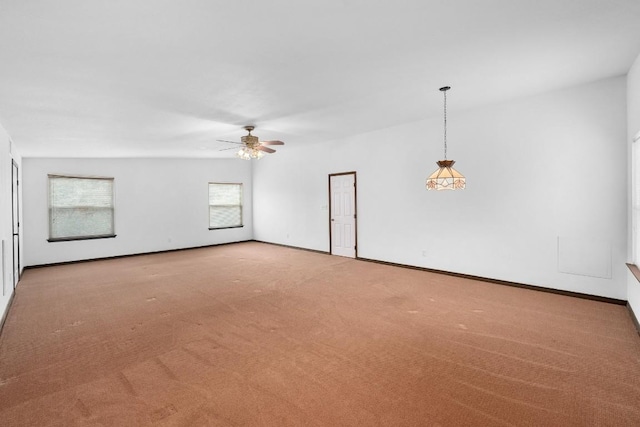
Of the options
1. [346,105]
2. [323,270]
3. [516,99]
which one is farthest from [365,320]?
[516,99]

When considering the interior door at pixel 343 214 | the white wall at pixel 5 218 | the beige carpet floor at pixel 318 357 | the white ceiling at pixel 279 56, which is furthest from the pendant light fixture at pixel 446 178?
the white wall at pixel 5 218

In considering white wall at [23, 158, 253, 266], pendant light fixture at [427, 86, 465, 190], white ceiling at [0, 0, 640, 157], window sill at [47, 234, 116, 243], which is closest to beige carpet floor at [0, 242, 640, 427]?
pendant light fixture at [427, 86, 465, 190]

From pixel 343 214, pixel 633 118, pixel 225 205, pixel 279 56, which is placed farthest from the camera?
pixel 225 205

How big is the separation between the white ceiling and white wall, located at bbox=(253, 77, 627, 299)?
1.59 feet

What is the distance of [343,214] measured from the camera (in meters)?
7.46

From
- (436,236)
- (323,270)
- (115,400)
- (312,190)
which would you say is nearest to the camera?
(115,400)

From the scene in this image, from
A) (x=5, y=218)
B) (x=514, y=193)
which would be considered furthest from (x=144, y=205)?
(x=514, y=193)

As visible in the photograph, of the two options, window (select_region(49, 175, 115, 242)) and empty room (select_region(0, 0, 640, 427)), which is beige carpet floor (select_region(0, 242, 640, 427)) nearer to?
empty room (select_region(0, 0, 640, 427))

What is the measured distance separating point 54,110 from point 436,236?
6.08 meters

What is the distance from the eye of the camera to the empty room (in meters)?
2.20

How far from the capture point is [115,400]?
218cm

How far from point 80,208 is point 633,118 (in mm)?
10067

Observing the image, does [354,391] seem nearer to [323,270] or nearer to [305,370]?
[305,370]

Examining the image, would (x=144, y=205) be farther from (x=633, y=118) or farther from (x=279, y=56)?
(x=633, y=118)
